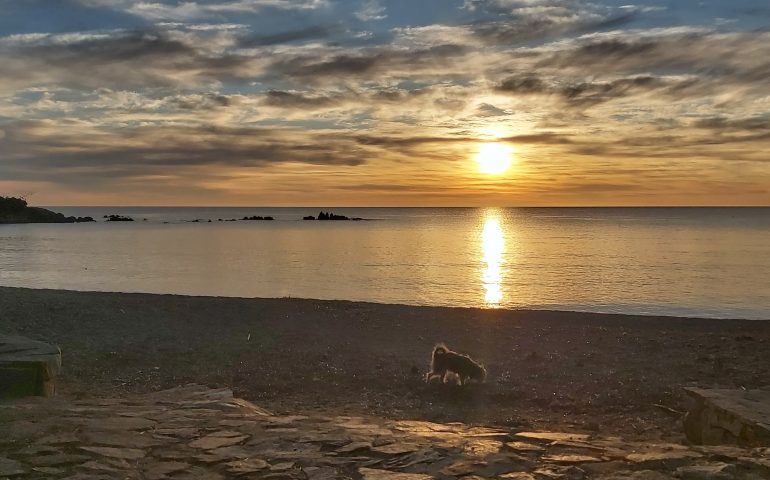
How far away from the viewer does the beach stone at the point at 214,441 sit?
5.66m

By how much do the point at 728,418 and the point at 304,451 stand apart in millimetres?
4315

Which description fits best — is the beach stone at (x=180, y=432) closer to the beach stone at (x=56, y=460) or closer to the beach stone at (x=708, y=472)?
the beach stone at (x=56, y=460)

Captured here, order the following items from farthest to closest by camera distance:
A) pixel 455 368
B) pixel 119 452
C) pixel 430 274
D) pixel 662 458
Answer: pixel 430 274 < pixel 455 368 < pixel 119 452 < pixel 662 458

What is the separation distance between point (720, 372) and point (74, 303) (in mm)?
15674

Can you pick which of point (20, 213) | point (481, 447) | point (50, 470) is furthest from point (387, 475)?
point (20, 213)

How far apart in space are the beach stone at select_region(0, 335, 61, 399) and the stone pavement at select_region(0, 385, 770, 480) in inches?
53.5

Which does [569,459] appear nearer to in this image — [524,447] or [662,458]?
[524,447]

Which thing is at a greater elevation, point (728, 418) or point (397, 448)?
point (728, 418)

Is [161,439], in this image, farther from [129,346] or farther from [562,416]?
[129,346]

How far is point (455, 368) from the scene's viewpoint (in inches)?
422

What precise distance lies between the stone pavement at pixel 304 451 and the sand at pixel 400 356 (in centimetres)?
288

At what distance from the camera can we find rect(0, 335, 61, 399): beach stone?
7.92 meters

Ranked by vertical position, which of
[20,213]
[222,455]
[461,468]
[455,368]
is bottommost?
[455,368]

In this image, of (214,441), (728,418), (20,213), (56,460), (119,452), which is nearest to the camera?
(56,460)
